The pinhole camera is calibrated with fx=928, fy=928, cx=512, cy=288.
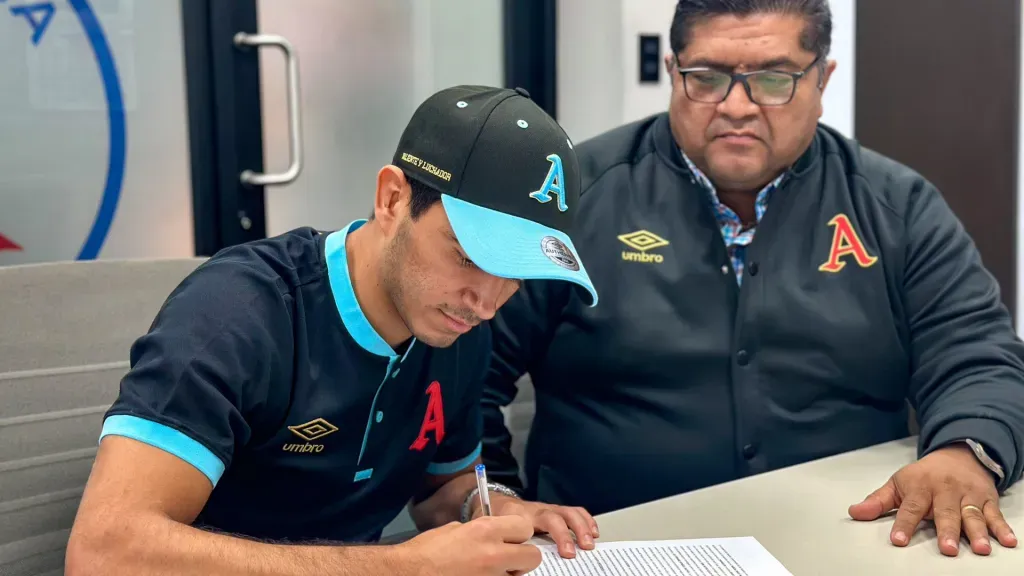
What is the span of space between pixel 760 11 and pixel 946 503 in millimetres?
817

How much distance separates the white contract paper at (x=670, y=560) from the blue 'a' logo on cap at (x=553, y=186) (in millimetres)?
379

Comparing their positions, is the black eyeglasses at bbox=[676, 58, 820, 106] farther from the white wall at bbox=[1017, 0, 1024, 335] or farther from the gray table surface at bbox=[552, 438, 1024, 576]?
the white wall at bbox=[1017, 0, 1024, 335]

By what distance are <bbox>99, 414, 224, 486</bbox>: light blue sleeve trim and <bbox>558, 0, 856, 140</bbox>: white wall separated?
6.93 feet

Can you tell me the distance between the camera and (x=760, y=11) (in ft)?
4.93

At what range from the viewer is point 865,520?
1.12 metres

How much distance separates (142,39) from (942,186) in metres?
2.22

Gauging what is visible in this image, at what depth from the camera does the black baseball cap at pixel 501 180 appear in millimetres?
978

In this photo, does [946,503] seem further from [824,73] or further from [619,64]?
[619,64]

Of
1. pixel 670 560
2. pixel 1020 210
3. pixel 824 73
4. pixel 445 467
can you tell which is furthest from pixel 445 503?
pixel 1020 210

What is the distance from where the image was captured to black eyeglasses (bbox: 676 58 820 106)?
4.98ft

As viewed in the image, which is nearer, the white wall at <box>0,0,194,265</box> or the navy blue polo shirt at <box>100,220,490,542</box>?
the navy blue polo shirt at <box>100,220,490,542</box>

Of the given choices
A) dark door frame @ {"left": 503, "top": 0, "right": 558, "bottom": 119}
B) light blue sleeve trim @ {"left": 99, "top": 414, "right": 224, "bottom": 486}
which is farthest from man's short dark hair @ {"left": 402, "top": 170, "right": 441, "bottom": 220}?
dark door frame @ {"left": 503, "top": 0, "right": 558, "bottom": 119}

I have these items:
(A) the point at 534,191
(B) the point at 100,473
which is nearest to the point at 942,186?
(A) the point at 534,191

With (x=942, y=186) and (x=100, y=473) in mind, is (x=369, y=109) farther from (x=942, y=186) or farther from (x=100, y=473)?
(x=100, y=473)
